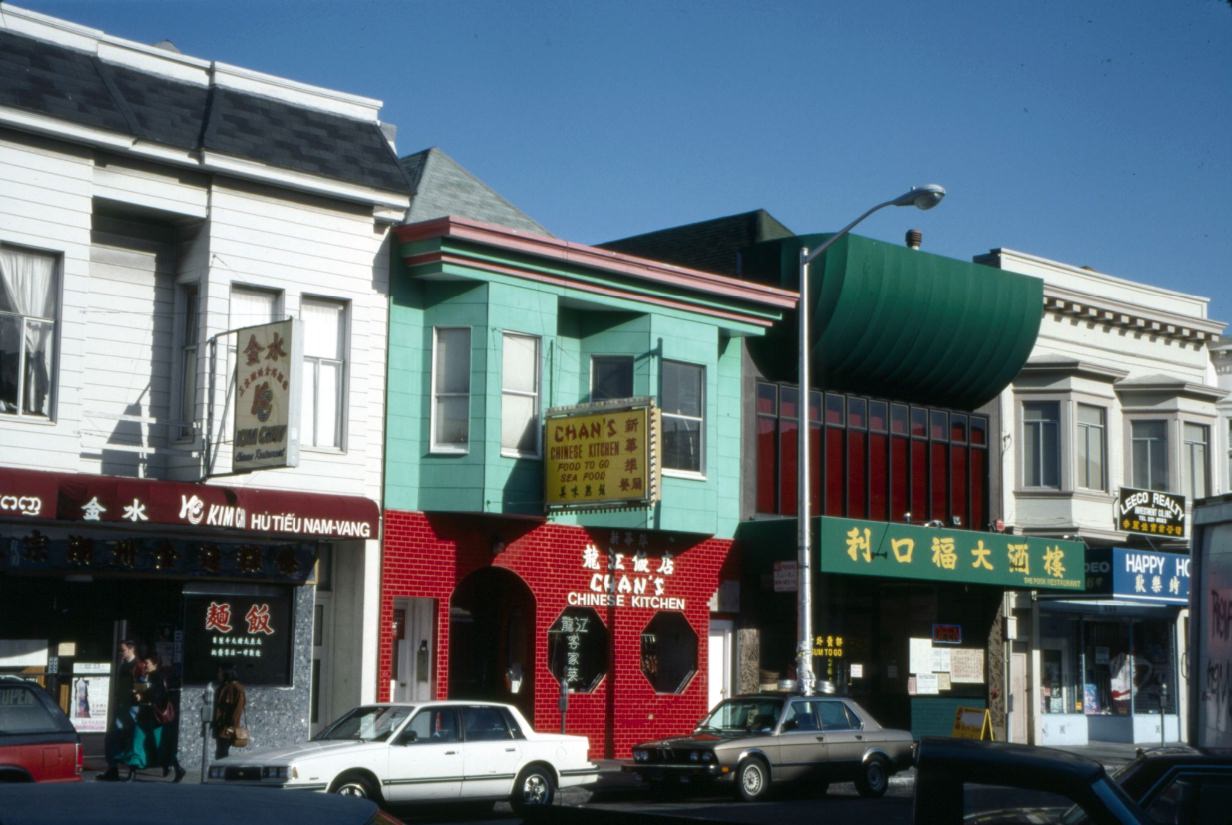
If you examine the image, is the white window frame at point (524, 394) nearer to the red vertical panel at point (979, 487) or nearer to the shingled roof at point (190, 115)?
the shingled roof at point (190, 115)

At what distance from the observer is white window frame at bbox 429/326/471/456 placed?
78.4 ft

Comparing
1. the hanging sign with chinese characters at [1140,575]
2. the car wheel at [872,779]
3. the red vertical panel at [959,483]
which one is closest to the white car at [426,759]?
the car wheel at [872,779]

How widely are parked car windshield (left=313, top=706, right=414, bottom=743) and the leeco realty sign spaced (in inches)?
130

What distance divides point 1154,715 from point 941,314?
11.6m

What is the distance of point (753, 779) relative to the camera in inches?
821

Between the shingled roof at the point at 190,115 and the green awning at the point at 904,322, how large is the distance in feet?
30.0

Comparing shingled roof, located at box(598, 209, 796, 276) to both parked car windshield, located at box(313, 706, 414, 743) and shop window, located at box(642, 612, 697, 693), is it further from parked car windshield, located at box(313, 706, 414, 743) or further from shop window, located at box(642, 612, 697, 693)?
parked car windshield, located at box(313, 706, 414, 743)

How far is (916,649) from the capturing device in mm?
31328

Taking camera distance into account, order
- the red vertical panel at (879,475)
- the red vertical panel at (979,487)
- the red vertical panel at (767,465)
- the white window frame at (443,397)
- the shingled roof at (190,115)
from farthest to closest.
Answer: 1. the red vertical panel at (979,487)
2. the red vertical panel at (879,475)
3. the red vertical panel at (767,465)
4. the white window frame at (443,397)
5. the shingled roof at (190,115)

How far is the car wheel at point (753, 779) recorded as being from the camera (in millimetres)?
20656

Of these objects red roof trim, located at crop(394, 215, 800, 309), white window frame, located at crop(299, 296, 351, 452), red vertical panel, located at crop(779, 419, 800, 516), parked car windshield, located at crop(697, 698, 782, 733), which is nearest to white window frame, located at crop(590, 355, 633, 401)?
red roof trim, located at crop(394, 215, 800, 309)

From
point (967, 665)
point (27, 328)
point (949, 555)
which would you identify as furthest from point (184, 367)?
point (967, 665)

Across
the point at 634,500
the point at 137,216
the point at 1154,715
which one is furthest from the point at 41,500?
the point at 1154,715

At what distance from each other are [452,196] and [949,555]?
11272 millimetres
